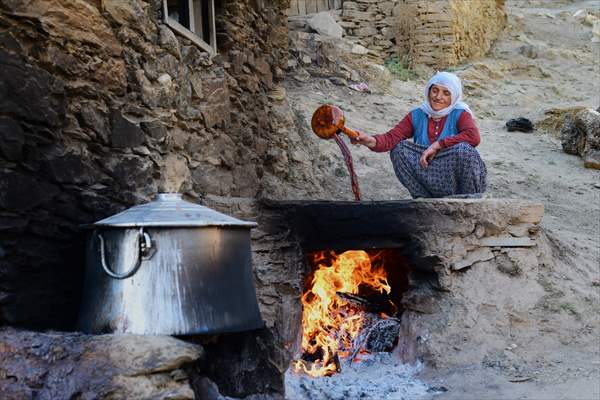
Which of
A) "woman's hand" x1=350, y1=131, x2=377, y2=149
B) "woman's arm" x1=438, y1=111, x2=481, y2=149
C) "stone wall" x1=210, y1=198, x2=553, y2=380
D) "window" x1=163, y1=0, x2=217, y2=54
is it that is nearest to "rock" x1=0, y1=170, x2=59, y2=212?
"stone wall" x1=210, y1=198, x2=553, y2=380

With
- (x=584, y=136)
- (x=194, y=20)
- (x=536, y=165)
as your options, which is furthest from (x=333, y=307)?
(x=584, y=136)

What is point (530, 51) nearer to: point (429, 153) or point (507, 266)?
point (429, 153)

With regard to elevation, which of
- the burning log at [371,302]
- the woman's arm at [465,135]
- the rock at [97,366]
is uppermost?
the woman's arm at [465,135]

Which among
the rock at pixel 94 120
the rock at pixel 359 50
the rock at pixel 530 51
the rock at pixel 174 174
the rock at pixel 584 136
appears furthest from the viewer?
the rock at pixel 530 51

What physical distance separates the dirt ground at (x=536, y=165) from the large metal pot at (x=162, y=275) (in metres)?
Answer: 1.69

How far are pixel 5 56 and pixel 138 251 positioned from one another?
3.23 feet

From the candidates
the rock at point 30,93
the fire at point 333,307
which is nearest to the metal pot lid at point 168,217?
the rock at point 30,93

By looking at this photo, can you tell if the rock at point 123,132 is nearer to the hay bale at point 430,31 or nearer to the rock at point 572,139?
the rock at point 572,139

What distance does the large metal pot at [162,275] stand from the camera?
8.61 ft

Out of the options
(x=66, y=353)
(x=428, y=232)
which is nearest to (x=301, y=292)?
(x=428, y=232)

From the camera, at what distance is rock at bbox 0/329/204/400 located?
7.62ft

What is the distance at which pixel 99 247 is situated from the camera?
9.04 ft

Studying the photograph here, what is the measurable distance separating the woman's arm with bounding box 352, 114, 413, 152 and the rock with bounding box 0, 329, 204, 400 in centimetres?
254

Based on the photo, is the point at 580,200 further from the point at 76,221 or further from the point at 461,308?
the point at 76,221
